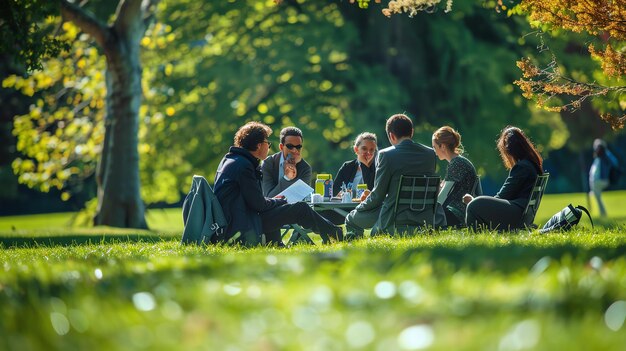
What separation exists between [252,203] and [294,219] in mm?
537

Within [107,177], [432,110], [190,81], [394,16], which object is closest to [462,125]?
[432,110]

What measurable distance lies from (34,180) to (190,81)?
4.59 metres

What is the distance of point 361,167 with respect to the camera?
41.7 ft

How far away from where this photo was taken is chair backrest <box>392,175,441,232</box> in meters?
10.9

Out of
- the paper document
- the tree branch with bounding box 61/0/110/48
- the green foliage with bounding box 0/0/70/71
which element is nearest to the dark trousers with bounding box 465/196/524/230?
the paper document

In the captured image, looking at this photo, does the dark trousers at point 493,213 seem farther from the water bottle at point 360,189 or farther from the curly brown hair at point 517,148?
the water bottle at point 360,189

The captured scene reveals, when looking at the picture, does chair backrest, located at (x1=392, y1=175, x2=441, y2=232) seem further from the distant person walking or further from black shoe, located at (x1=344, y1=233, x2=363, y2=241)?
the distant person walking

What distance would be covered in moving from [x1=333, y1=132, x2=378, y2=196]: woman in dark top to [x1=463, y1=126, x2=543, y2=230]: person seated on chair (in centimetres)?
165

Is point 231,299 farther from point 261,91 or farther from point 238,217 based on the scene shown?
point 261,91

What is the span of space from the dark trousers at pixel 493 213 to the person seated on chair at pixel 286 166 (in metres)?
2.31

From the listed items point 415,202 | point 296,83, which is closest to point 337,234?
point 415,202

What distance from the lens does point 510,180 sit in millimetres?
11383

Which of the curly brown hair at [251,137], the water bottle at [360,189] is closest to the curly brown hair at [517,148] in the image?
the water bottle at [360,189]

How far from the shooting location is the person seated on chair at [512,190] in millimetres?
11312
